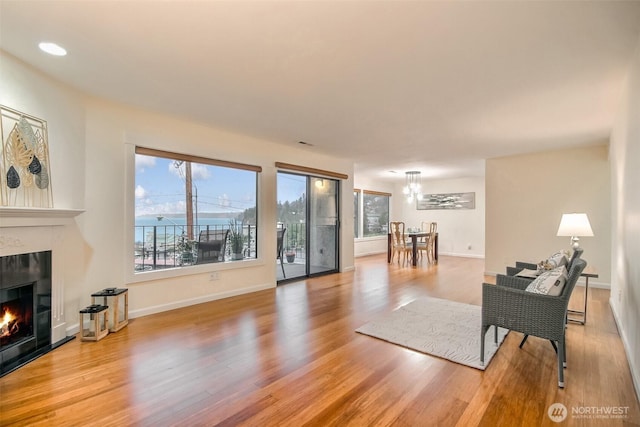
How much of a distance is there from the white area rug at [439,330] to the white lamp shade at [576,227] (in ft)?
4.51

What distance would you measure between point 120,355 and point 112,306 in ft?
2.38

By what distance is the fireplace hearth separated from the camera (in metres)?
2.31

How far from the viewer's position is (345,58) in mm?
2287

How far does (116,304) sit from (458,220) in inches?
343

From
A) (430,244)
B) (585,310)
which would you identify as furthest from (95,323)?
(430,244)

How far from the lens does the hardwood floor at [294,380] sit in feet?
5.83

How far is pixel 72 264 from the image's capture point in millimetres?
2953

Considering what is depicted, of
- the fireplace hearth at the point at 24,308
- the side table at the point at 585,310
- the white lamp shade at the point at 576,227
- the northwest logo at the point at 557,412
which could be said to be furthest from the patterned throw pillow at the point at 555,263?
the fireplace hearth at the point at 24,308

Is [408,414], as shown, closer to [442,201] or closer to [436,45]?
[436,45]

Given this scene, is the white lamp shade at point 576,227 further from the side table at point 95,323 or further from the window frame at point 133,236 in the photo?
the side table at point 95,323

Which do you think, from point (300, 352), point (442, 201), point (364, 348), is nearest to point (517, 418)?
point (364, 348)

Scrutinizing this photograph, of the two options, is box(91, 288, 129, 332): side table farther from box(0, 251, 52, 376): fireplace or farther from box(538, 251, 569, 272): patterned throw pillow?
box(538, 251, 569, 272): patterned throw pillow

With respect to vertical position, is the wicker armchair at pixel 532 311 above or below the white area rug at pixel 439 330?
above

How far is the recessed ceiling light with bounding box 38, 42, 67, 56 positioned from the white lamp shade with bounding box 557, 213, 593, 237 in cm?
517
